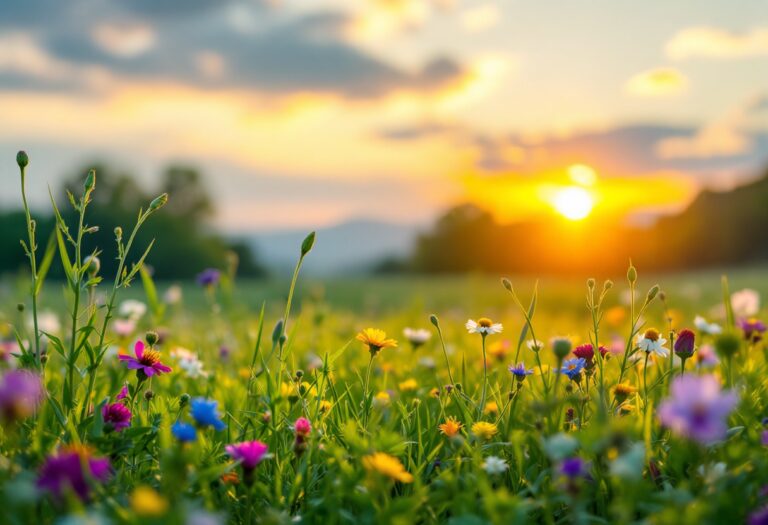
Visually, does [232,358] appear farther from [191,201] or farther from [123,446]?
[191,201]

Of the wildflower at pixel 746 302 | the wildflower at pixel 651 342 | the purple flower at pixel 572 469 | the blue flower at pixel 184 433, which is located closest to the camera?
the purple flower at pixel 572 469

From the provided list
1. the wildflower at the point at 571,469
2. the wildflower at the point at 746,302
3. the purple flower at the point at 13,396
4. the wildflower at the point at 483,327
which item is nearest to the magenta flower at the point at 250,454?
the purple flower at the point at 13,396

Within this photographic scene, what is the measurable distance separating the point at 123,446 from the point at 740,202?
25.5 m

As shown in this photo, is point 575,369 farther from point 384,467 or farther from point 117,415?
point 117,415

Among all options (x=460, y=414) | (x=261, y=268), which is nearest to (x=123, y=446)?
(x=460, y=414)

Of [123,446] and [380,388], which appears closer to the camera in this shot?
[123,446]

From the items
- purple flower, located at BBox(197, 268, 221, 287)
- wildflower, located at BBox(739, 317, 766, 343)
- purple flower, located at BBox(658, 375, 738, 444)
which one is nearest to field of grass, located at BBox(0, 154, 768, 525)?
purple flower, located at BBox(658, 375, 738, 444)

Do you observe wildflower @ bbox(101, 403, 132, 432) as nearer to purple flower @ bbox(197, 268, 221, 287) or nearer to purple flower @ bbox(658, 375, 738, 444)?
purple flower @ bbox(658, 375, 738, 444)

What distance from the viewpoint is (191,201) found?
34.5 metres

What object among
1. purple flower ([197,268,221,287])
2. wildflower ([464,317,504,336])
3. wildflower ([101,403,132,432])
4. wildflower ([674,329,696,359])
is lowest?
wildflower ([101,403,132,432])

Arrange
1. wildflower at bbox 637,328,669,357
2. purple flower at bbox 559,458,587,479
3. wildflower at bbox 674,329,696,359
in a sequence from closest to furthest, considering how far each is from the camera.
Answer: purple flower at bbox 559,458,587,479
wildflower at bbox 674,329,696,359
wildflower at bbox 637,328,669,357

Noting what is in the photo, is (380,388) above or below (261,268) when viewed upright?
above

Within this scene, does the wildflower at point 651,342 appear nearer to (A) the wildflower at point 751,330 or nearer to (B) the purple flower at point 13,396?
(A) the wildflower at point 751,330

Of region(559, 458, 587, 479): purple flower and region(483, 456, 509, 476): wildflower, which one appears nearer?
region(559, 458, 587, 479): purple flower
